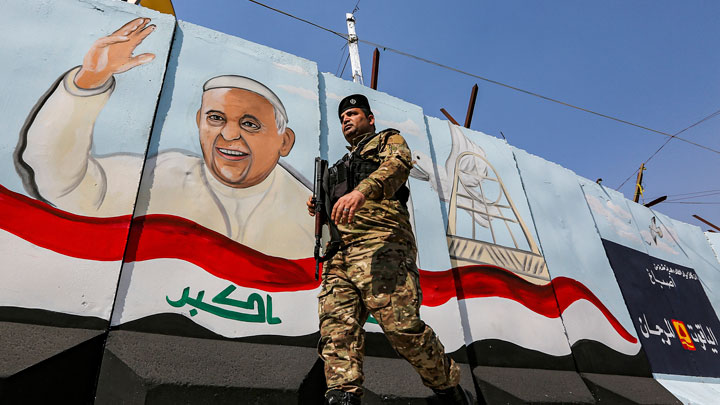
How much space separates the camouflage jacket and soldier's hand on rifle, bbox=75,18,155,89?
194cm

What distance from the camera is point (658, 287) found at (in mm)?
5789

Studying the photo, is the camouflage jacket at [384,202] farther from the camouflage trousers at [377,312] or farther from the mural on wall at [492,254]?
the mural on wall at [492,254]

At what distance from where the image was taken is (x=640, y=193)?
28.8 feet

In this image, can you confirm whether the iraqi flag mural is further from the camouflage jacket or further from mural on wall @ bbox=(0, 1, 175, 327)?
mural on wall @ bbox=(0, 1, 175, 327)

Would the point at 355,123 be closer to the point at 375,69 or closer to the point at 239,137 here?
the point at 239,137

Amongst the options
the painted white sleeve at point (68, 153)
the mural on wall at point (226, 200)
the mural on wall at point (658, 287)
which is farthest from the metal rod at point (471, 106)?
the painted white sleeve at point (68, 153)

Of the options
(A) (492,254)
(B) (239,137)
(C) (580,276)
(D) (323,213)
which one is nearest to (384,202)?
(D) (323,213)

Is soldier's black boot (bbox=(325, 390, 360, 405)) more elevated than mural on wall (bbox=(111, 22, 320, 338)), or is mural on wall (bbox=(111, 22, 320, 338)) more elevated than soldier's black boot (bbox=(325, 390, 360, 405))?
mural on wall (bbox=(111, 22, 320, 338))

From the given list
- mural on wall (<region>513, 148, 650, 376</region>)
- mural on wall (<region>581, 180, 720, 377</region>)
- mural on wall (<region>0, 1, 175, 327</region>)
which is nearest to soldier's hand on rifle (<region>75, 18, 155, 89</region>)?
mural on wall (<region>0, 1, 175, 327</region>)

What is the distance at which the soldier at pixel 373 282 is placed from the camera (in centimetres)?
164

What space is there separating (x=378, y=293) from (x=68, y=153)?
2088 millimetres

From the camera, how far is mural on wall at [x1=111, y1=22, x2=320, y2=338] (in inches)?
97.3

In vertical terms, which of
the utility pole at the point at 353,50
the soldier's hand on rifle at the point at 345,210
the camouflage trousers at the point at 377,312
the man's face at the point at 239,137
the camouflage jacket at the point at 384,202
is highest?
the utility pole at the point at 353,50

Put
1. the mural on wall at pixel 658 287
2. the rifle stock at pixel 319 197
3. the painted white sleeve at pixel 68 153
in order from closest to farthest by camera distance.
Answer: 1. the rifle stock at pixel 319 197
2. the painted white sleeve at pixel 68 153
3. the mural on wall at pixel 658 287
